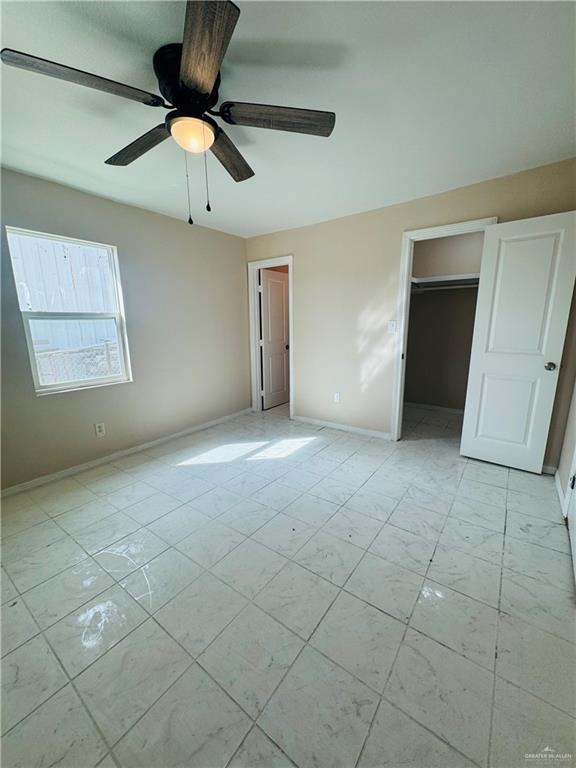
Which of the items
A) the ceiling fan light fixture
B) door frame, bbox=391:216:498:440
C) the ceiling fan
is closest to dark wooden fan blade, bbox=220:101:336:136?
the ceiling fan

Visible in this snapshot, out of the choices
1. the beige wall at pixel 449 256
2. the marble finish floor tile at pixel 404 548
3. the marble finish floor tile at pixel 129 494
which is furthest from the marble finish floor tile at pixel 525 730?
the beige wall at pixel 449 256

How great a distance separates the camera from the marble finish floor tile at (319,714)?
3.14ft

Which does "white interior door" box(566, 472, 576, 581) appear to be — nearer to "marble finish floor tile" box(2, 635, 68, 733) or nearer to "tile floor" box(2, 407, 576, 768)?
"tile floor" box(2, 407, 576, 768)

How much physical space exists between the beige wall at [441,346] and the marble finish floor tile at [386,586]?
323 centimetres

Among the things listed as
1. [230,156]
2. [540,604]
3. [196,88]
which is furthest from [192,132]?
[540,604]

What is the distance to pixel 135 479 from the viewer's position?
2.66 m

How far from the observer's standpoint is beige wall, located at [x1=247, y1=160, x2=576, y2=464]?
99.3 inches

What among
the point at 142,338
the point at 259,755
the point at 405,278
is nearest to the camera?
the point at 259,755

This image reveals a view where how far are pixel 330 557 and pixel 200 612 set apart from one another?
0.74 metres

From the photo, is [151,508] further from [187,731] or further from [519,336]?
[519,336]

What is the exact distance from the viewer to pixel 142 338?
3.17 m

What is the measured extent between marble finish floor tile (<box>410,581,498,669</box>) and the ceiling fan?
2308mm

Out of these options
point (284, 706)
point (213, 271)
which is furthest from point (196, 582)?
point (213, 271)

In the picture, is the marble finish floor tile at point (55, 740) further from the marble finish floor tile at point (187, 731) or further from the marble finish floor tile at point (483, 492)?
the marble finish floor tile at point (483, 492)
